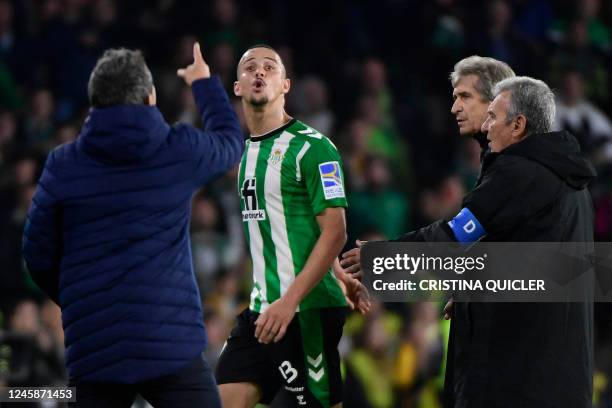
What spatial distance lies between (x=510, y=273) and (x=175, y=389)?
4.60ft

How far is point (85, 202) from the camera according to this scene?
4121mm

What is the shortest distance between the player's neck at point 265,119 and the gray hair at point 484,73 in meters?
0.81

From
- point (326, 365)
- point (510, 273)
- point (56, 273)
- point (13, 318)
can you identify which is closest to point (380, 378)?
point (13, 318)

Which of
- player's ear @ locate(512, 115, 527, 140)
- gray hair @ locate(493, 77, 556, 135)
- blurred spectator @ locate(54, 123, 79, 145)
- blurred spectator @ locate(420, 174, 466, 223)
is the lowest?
blurred spectator @ locate(420, 174, 466, 223)

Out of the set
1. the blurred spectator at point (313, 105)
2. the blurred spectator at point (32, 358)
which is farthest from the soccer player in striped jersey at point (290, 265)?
the blurred spectator at point (313, 105)

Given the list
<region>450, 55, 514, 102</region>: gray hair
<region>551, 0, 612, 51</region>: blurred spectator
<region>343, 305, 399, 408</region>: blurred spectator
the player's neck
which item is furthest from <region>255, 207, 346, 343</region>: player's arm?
<region>551, 0, 612, 51</region>: blurred spectator

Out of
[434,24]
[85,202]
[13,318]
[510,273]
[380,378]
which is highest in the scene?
[434,24]

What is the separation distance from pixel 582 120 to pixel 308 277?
5.78 metres

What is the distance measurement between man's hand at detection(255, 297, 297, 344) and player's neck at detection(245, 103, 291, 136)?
2.92 ft

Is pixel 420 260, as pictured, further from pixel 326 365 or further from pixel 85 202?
pixel 85 202

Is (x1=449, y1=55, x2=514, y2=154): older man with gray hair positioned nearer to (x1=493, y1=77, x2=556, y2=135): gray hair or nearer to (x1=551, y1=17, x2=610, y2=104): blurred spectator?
(x1=493, y1=77, x2=556, y2=135): gray hair

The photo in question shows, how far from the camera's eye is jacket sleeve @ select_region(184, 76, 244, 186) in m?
4.20

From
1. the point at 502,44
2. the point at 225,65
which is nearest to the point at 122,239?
the point at 225,65

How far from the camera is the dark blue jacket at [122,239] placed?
4094mm
